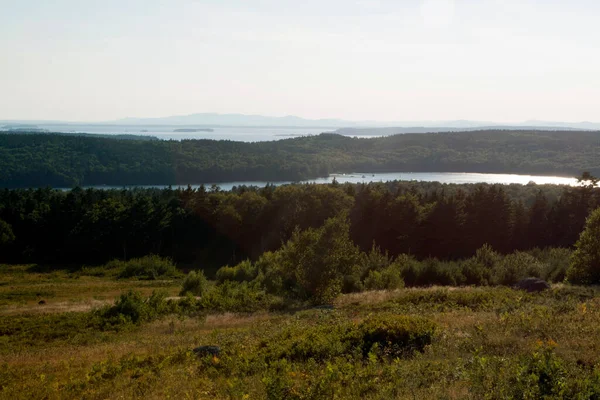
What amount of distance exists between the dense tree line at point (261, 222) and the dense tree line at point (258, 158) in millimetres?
61323

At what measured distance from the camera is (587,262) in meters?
27.4

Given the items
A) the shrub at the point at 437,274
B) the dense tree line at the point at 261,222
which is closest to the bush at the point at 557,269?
the shrub at the point at 437,274

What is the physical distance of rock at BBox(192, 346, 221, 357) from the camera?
44.1ft

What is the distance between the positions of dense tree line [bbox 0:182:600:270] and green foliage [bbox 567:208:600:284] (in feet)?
78.8

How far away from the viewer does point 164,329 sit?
2173 cm

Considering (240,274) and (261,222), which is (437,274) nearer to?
(240,274)

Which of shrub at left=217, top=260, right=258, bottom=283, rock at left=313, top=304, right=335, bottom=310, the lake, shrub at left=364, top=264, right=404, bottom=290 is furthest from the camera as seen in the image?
the lake

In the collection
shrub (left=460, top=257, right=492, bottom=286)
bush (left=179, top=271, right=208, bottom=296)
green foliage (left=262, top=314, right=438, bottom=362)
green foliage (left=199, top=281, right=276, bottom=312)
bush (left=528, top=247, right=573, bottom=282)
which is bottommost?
bush (left=179, top=271, right=208, bottom=296)

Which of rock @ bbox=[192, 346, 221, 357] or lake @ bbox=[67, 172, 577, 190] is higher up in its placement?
rock @ bbox=[192, 346, 221, 357]

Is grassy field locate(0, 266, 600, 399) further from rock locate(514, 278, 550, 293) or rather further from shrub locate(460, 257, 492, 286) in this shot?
shrub locate(460, 257, 492, 286)

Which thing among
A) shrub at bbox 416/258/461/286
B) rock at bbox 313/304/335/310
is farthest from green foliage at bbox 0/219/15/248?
shrub at bbox 416/258/461/286

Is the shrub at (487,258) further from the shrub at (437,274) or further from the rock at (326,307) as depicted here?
the rock at (326,307)

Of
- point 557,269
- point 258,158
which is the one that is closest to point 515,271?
point 557,269

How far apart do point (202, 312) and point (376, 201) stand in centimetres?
3641
